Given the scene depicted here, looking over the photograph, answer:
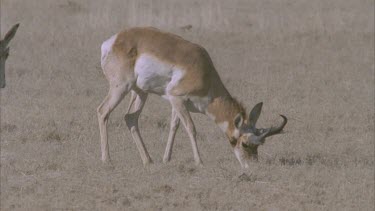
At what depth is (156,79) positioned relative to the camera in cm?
1259

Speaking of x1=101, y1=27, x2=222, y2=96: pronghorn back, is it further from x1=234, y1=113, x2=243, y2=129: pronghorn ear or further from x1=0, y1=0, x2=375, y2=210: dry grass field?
x1=0, y1=0, x2=375, y2=210: dry grass field

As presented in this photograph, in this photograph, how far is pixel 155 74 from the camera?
41.1ft

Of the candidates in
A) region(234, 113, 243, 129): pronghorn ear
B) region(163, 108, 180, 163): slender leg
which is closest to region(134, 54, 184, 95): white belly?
region(163, 108, 180, 163): slender leg

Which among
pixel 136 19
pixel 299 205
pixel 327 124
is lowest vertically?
pixel 136 19

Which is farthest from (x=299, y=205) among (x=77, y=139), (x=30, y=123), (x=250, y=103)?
(x=250, y=103)

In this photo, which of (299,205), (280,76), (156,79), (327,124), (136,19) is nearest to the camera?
(299,205)

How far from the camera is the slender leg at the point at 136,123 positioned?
41.3ft

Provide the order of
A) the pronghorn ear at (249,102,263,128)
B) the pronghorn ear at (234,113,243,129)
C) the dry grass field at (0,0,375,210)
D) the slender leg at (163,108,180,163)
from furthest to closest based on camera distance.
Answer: the slender leg at (163,108,180,163), the pronghorn ear at (234,113,243,129), the pronghorn ear at (249,102,263,128), the dry grass field at (0,0,375,210)

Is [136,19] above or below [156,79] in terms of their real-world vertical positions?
below

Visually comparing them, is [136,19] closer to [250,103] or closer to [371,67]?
[371,67]

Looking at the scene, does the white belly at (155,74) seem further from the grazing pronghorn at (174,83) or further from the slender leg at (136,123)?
the slender leg at (136,123)

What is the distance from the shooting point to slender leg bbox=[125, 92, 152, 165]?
495 inches

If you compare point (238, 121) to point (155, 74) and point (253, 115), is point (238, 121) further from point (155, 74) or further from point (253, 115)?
point (155, 74)

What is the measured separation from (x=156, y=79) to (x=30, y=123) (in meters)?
2.65
